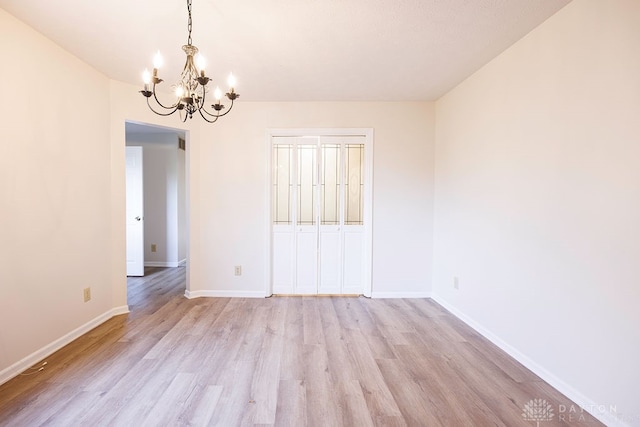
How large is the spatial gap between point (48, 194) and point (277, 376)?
7.80 ft

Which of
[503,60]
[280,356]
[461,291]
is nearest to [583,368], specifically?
[461,291]

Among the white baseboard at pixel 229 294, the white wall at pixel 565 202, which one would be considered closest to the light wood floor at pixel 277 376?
the white wall at pixel 565 202

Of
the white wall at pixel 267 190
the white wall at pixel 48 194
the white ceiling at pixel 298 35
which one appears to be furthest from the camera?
the white wall at pixel 267 190

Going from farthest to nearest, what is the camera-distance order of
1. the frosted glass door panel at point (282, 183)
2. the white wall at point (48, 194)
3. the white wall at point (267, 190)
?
the frosted glass door panel at point (282, 183) → the white wall at point (267, 190) → the white wall at point (48, 194)

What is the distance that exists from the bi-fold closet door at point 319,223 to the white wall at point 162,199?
2.47 metres

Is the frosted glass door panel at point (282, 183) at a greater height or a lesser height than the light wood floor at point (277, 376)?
greater

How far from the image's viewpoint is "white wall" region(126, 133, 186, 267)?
5.12m

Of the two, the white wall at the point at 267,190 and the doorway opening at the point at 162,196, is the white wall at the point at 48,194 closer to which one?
the white wall at the point at 267,190

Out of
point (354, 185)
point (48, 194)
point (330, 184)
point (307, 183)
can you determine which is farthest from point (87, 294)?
point (354, 185)

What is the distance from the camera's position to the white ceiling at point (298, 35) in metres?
1.86

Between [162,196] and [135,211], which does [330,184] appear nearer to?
Answer: [135,211]

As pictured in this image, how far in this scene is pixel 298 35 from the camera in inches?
85.4

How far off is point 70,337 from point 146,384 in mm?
1209

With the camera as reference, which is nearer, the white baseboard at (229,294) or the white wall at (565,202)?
the white wall at (565,202)
